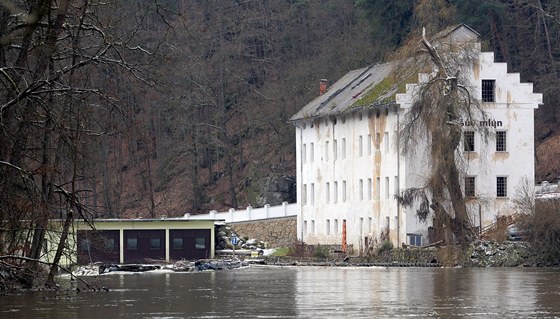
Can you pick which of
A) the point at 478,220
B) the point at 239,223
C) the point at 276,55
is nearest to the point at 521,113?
the point at 478,220

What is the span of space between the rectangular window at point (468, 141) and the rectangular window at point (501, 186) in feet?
7.31

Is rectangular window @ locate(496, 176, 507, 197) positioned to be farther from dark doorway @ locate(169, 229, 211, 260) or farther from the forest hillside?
dark doorway @ locate(169, 229, 211, 260)

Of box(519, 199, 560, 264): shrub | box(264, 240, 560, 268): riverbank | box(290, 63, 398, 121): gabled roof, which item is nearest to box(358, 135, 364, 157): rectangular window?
box(290, 63, 398, 121): gabled roof

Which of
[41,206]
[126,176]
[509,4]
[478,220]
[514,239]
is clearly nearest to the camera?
[41,206]

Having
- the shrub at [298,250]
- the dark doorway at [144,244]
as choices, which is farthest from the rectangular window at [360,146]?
the dark doorway at [144,244]

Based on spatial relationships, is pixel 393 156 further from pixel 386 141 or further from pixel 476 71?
pixel 476 71

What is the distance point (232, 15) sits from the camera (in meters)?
116

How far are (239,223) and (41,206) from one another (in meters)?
58.2

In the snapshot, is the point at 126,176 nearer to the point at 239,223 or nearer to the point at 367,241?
the point at 239,223

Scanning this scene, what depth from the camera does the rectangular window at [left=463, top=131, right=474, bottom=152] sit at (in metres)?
75.2

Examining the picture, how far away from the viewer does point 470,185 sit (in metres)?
79.1

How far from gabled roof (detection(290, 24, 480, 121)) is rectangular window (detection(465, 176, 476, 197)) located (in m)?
5.56

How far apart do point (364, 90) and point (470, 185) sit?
405 inches

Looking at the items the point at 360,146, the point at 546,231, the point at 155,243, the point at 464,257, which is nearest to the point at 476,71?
the point at 360,146
